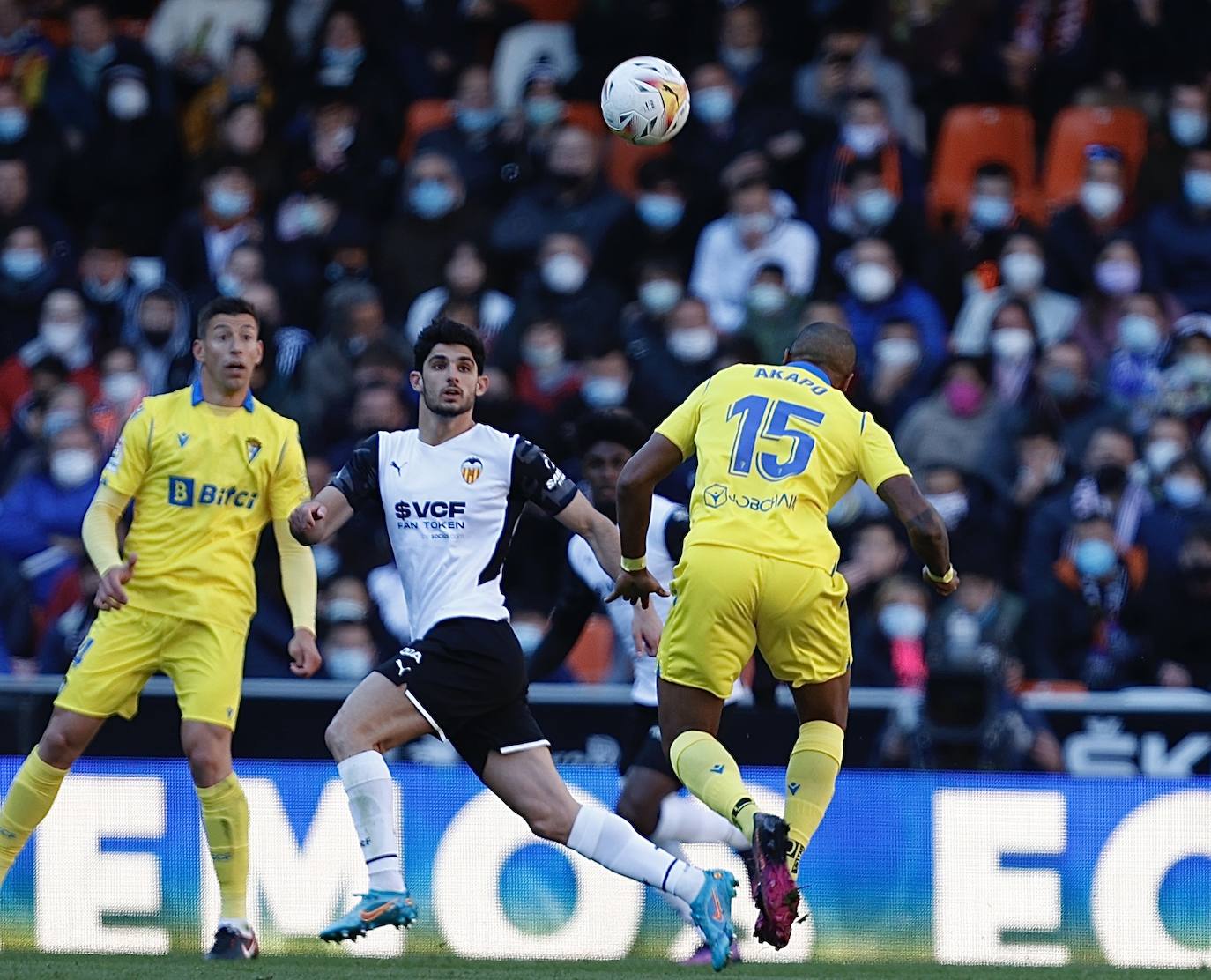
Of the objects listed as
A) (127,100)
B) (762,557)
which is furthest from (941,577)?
(127,100)

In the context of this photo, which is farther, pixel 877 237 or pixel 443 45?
pixel 443 45

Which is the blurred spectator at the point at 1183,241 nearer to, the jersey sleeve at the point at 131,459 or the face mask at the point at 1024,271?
the face mask at the point at 1024,271

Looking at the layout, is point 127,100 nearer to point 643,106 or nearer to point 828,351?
point 643,106

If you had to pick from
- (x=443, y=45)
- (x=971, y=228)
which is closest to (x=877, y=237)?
(x=971, y=228)

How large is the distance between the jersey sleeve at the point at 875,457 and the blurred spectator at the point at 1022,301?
5039 millimetres

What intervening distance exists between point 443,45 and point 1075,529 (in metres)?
5.49

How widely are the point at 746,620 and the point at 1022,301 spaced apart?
551 centimetres

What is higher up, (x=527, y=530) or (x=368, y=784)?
(x=527, y=530)

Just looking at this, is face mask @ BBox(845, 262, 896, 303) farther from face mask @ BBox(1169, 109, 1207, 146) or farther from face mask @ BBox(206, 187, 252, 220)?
face mask @ BBox(206, 187, 252, 220)

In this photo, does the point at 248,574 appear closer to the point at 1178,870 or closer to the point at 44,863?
the point at 44,863

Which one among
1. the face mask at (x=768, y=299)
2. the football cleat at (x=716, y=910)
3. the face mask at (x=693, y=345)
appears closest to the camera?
the football cleat at (x=716, y=910)

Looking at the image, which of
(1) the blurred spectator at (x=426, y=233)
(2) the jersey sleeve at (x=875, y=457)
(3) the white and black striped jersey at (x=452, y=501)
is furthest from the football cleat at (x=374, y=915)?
(1) the blurred spectator at (x=426, y=233)

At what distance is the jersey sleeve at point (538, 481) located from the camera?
304 inches

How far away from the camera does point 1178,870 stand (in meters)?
9.19
